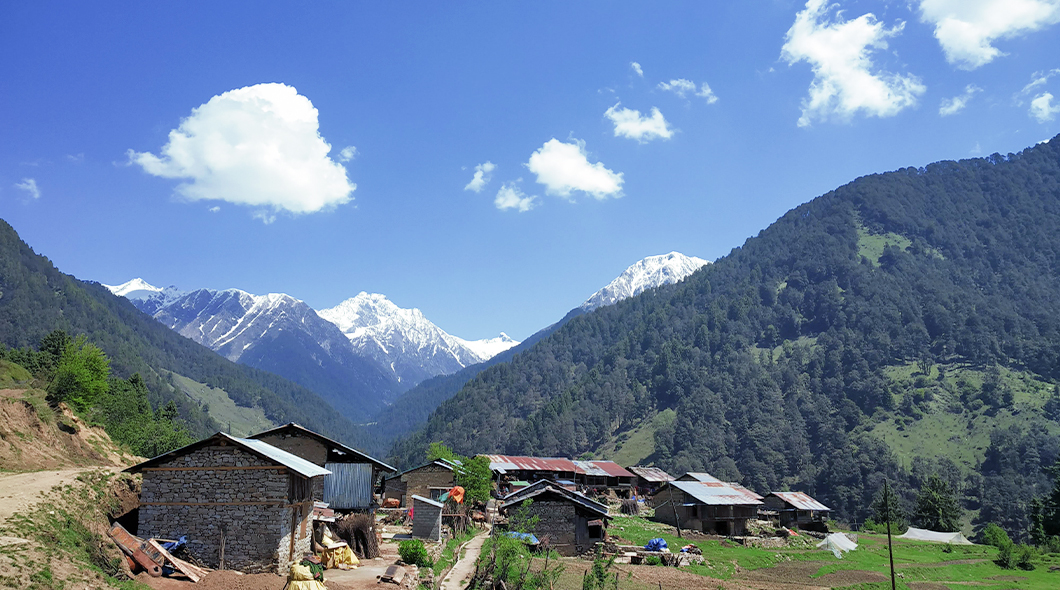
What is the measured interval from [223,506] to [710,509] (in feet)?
197

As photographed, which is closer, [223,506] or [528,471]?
[223,506]

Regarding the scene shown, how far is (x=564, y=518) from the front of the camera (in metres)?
52.1

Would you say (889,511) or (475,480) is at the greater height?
(475,480)

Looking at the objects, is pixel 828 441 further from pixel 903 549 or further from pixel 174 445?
pixel 174 445

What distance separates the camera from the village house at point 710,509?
7538cm

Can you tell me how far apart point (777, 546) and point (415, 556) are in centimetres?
4901

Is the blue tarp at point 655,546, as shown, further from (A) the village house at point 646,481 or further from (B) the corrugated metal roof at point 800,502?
(A) the village house at point 646,481

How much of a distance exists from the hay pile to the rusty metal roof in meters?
76.0

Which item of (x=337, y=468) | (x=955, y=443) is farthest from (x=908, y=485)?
(x=337, y=468)

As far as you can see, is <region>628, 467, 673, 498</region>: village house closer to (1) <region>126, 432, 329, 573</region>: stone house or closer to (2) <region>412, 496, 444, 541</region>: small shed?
(2) <region>412, 496, 444, 541</region>: small shed

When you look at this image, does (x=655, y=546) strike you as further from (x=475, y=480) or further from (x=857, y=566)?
(x=475, y=480)

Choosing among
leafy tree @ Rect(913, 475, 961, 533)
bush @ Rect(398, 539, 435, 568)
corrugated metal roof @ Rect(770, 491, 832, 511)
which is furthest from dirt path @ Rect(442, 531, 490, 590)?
leafy tree @ Rect(913, 475, 961, 533)

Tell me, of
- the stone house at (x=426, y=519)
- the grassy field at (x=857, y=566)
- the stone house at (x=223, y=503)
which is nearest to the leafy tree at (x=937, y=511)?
the grassy field at (x=857, y=566)

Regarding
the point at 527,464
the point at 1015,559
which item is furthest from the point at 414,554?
the point at 527,464
